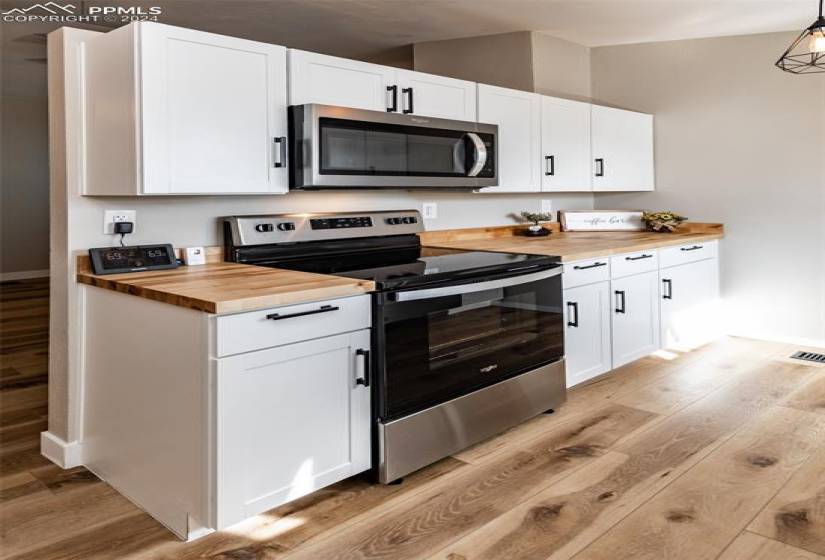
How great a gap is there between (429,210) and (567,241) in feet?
2.87

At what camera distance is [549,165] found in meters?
3.91

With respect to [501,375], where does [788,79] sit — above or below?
above

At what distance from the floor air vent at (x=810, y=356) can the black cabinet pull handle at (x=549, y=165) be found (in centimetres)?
187

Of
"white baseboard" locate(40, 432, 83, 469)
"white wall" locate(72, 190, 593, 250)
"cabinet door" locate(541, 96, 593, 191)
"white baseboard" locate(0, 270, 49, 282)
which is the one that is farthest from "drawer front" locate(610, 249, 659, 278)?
"white baseboard" locate(0, 270, 49, 282)

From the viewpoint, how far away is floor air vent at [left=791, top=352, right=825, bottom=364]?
390 centimetres

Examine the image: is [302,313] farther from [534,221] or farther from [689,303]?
[689,303]

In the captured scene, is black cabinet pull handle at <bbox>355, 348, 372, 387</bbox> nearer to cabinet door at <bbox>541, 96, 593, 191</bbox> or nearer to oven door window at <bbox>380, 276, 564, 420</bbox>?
oven door window at <bbox>380, 276, 564, 420</bbox>

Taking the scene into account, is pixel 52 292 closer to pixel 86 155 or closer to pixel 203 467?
pixel 86 155

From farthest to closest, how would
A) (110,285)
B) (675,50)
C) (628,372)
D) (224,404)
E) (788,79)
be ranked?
(675,50) < (788,79) < (628,372) < (110,285) < (224,404)

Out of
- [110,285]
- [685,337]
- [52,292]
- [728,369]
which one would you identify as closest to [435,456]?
[110,285]

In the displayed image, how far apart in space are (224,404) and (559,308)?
1716mm

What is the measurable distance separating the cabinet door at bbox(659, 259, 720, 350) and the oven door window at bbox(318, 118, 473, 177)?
1.60m

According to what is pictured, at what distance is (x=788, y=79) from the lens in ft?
13.6

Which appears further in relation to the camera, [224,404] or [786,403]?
[786,403]
